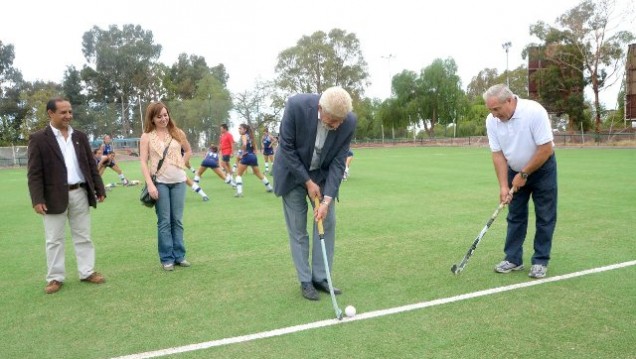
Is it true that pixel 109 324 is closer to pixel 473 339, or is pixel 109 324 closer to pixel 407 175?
pixel 473 339

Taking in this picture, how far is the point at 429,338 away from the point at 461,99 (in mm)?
59562

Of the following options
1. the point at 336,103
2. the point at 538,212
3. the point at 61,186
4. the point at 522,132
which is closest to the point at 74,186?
the point at 61,186

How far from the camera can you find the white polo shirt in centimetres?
467

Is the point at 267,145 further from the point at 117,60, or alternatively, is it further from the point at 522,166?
the point at 117,60

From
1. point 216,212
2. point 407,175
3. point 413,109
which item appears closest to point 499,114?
point 216,212

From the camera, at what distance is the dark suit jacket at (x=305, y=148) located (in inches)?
167

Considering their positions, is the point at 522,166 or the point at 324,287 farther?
the point at 522,166

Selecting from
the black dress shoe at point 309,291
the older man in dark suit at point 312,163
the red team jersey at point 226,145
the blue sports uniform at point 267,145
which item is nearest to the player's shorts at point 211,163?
the red team jersey at point 226,145

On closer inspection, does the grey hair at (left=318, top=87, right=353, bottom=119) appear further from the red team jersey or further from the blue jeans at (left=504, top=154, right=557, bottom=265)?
the red team jersey

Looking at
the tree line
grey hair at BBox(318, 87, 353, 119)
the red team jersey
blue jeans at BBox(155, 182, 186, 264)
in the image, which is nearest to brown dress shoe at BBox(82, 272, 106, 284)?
blue jeans at BBox(155, 182, 186, 264)

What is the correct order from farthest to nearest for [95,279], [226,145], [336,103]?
[226,145], [95,279], [336,103]

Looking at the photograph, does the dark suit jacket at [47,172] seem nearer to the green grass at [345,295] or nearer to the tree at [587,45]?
the green grass at [345,295]

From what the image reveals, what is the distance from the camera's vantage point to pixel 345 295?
4605 millimetres

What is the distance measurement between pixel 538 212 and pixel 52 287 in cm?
481
